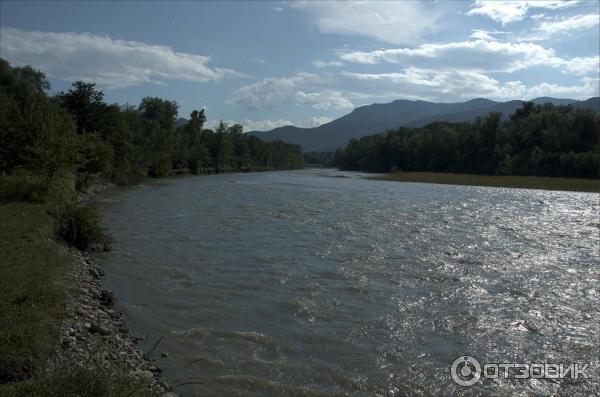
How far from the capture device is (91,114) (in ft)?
175

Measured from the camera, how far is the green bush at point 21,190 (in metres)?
24.1

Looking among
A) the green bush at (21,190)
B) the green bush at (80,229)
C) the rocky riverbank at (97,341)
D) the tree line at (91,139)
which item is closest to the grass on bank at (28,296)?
the rocky riverbank at (97,341)

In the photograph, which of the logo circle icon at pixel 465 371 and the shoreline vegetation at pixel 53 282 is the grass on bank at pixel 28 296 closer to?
the shoreline vegetation at pixel 53 282

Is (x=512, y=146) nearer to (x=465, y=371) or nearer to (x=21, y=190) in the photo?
(x=21, y=190)

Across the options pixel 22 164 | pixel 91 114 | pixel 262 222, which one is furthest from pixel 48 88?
pixel 262 222

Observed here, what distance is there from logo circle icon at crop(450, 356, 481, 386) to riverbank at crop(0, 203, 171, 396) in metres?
5.35

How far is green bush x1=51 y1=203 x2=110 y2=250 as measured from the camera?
17.4 meters

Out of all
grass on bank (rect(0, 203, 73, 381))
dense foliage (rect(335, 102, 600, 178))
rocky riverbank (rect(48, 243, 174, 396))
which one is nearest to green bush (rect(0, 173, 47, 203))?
grass on bank (rect(0, 203, 73, 381))

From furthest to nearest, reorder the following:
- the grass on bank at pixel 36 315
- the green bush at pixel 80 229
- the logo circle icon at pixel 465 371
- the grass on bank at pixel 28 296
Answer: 1. the green bush at pixel 80 229
2. the logo circle icon at pixel 465 371
3. the grass on bank at pixel 28 296
4. the grass on bank at pixel 36 315

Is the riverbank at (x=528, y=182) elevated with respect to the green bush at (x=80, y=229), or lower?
elevated

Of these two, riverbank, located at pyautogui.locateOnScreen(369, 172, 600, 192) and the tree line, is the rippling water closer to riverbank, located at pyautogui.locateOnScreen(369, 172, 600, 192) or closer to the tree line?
the tree line

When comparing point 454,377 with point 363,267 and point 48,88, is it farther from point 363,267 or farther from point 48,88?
point 48,88

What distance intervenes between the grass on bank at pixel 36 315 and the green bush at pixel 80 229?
4 cm

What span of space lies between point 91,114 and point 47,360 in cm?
5203
